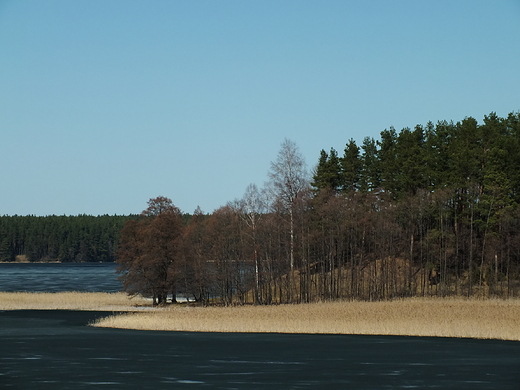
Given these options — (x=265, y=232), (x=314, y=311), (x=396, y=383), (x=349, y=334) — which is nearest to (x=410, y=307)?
(x=314, y=311)

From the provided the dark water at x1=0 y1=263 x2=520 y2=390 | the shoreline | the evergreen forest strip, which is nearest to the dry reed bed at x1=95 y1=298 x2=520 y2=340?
the shoreline

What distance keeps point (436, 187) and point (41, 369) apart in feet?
212

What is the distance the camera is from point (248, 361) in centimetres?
3416

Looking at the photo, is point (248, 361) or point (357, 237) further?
point (357, 237)

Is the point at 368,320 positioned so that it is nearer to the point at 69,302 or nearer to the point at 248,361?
the point at 248,361

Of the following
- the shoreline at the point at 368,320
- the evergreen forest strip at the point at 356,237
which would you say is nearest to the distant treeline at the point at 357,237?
the evergreen forest strip at the point at 356,237

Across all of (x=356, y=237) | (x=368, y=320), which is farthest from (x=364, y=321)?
(x=356, y=237)

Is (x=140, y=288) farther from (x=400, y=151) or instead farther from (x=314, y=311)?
(x=400, y=151)

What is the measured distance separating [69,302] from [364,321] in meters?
44.3

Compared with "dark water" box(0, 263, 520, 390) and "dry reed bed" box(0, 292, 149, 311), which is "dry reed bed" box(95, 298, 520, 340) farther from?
"dry reed bed" box(0, 292, 149, 311)

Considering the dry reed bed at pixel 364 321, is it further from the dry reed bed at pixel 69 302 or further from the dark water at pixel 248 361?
the dry reed bed at pixel 69 302

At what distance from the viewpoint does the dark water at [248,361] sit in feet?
90.6

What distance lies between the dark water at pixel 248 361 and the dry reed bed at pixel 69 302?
99.9 feet

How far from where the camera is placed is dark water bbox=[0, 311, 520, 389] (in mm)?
27625
